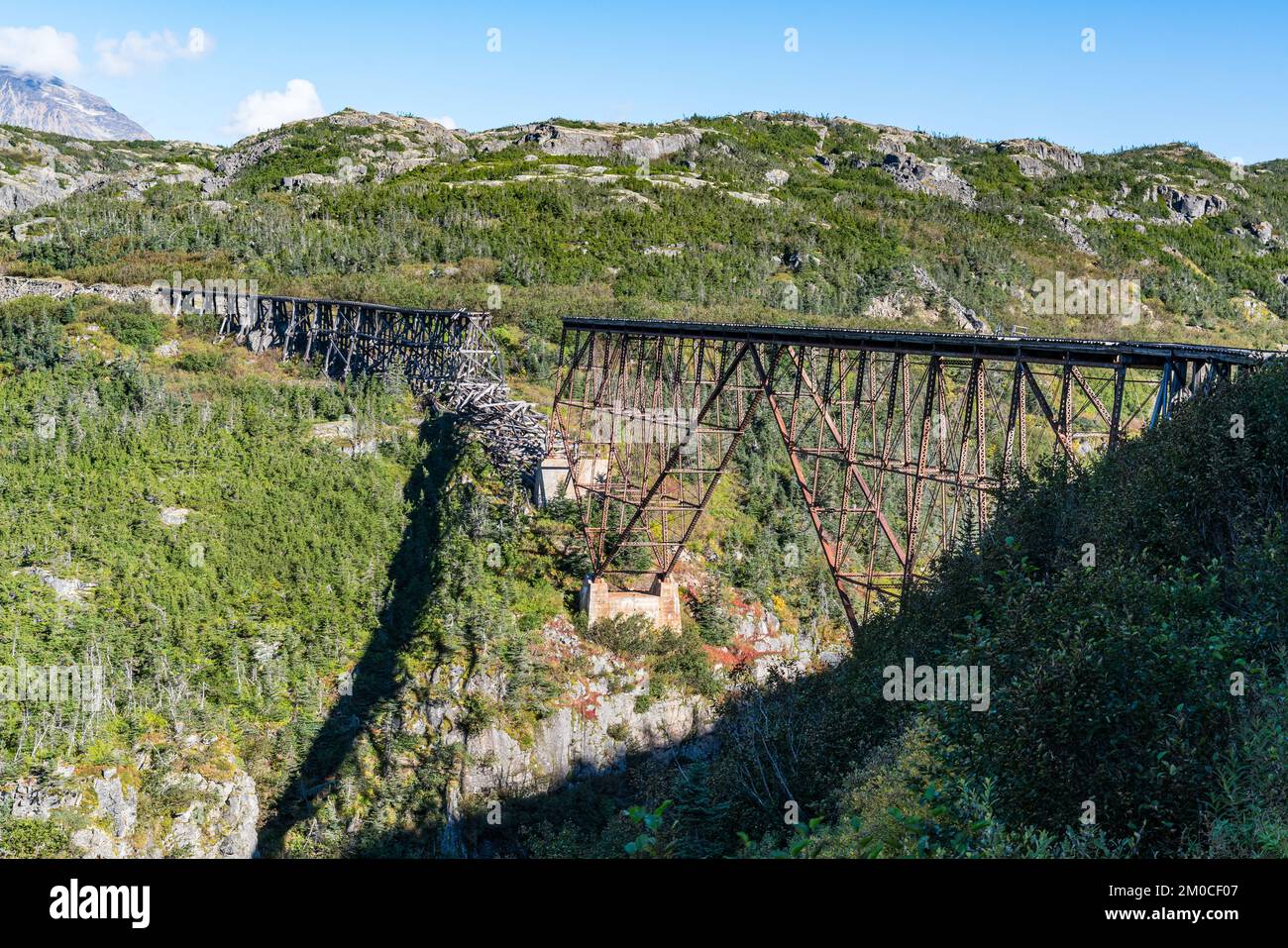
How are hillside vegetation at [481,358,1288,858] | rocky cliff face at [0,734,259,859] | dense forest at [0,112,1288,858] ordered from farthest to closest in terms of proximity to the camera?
rocky cliff face at [0,734,259,859]
dense forest at [0,112,1288,858]
hillside vegetation at [481,358,1288,858]

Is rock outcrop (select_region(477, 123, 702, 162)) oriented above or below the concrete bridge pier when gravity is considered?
above

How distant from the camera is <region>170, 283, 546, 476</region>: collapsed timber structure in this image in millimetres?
47188

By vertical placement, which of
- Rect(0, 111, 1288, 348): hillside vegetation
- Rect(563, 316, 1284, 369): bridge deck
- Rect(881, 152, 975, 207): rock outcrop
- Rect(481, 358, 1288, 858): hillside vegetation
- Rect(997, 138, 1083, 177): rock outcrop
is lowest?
Rect(481, 358, 1288, 858): hillside vegetation

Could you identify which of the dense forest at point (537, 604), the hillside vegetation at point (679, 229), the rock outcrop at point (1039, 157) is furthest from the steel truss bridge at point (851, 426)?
the rock outcrop at point (1039, 157)

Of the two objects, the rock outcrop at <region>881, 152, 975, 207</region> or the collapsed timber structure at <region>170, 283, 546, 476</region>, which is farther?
the rock outcrop at <region>881, 152, 975, 207</region>

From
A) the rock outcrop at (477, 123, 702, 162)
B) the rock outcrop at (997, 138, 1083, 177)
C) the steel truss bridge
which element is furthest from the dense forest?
the rock outcrop at (997, 138, 1083, 177)

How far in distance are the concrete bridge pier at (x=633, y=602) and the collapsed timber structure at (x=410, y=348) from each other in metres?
8.11

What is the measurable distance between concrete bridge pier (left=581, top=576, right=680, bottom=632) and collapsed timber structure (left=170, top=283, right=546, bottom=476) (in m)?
8.11

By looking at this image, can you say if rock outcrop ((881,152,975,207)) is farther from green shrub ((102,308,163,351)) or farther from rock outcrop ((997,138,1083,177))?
green shrub ((102,308,163,351))

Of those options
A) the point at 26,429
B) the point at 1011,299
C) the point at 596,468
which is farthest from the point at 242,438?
the point at 1011,299

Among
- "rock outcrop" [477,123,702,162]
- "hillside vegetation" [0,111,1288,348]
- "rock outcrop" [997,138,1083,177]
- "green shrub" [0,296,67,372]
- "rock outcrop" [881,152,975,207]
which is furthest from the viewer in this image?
"rock outcrop" [997,138,1083,177]

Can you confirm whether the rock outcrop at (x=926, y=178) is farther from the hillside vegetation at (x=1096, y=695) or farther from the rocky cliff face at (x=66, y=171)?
the hillside vegetation at (x=1096, y=695)

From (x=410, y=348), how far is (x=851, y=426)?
118 feet

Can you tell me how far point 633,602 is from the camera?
132 feet
